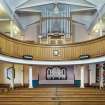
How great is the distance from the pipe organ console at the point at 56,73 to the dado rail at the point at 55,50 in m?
3.67

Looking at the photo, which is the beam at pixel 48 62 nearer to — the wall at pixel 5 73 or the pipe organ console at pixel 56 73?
the wall at pixel 5 73

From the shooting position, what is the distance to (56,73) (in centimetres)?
1836

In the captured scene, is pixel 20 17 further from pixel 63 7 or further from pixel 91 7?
pixel 91 7

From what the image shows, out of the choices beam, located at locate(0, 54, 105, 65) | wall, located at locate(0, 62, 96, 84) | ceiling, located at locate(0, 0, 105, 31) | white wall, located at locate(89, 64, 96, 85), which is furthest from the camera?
wall, located at locate(0, 62, 96, 84)

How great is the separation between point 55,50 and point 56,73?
3879mm

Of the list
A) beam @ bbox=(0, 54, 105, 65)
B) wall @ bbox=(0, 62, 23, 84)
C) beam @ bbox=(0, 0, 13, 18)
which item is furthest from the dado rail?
wall @ bbox=(0, 62, 23, 84)

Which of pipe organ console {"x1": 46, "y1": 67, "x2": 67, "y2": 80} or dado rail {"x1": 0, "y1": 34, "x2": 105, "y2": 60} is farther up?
dado rail {"x1": 0, "y1": 34, "x2": 105, "y2": 60}

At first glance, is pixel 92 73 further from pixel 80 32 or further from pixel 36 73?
pixel 80 32

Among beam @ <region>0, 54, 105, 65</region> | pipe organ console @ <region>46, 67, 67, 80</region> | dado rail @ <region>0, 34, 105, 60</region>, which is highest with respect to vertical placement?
dado rail @ <region>0, 34, 105, 60</region>

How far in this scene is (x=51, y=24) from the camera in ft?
61.2

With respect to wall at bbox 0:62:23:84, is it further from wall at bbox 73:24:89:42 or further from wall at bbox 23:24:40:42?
wall at bbox 73:24:89:42

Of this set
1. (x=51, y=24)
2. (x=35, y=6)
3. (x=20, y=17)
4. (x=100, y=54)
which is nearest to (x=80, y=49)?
(x=100, y=54)

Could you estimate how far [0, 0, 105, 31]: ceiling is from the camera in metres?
16.1

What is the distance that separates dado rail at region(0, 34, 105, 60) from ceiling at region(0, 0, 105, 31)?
310 centimetres
